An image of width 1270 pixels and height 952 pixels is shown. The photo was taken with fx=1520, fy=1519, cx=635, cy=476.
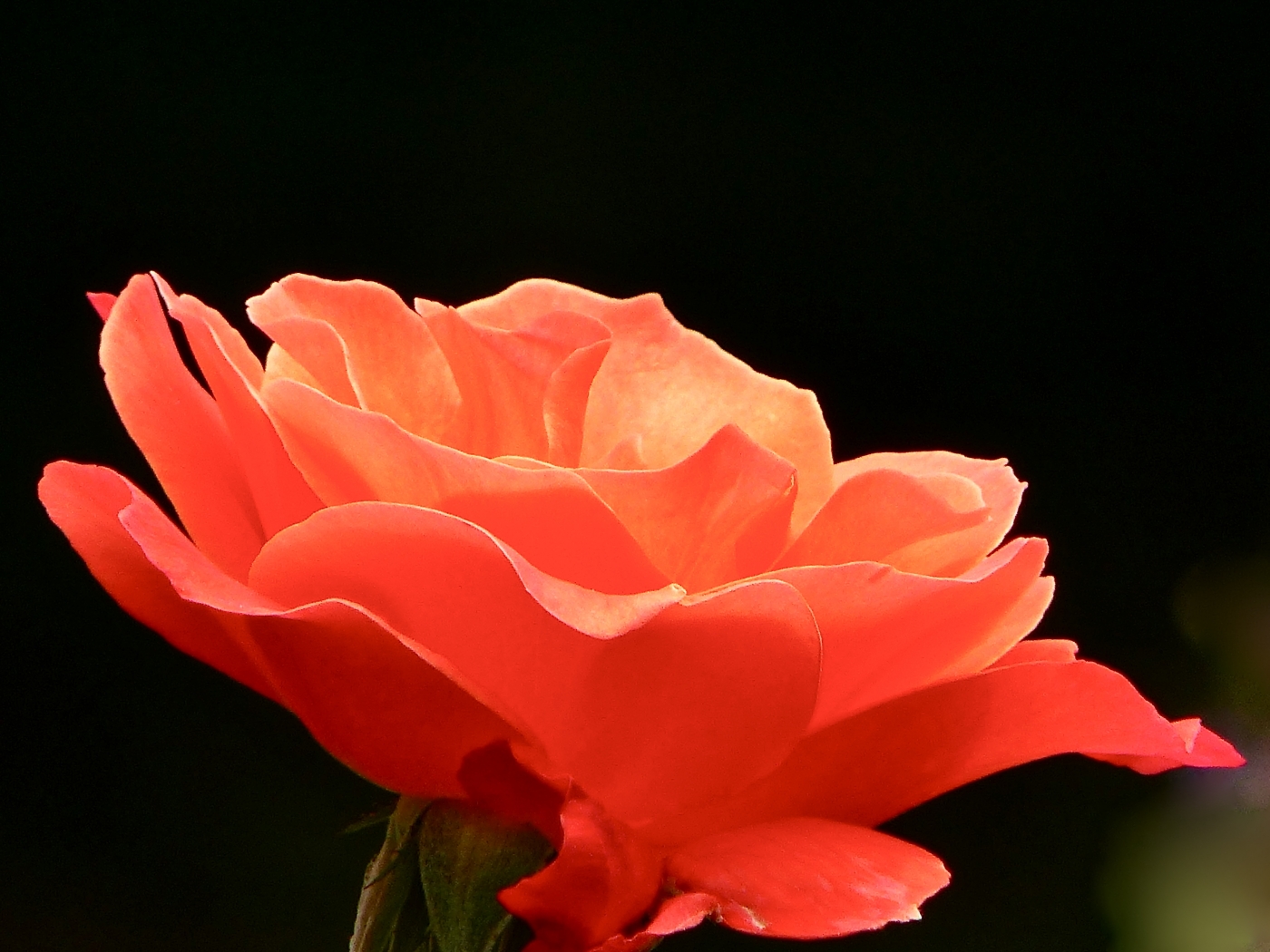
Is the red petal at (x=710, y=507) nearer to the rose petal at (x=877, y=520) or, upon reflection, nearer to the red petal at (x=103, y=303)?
the rose petal at (x=877, y=520)

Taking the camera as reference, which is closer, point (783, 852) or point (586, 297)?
point (783, 852)

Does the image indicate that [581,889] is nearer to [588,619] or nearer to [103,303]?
[588,619]

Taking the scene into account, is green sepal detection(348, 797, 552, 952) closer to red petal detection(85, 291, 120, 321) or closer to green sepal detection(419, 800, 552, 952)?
green sepal detection(419, 800, 552, 952)

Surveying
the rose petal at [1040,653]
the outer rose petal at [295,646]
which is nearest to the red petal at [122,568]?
the outer rose petal at [295,646]

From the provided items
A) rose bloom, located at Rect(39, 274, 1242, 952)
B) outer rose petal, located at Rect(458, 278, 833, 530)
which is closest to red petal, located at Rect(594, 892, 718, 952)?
rose bloom, located at Rect(39, 274, 1242, 952)

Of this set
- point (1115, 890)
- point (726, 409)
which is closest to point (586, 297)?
point (726, 409)

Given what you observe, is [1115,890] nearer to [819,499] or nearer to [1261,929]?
[1261,929]

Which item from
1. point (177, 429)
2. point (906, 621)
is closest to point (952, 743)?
point (906, 621)
